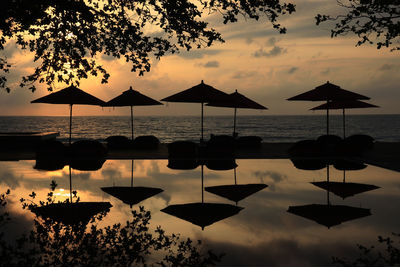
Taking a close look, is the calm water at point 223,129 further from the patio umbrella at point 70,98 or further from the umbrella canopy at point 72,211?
the umbrella canopy at point 72,211

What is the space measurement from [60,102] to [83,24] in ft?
16.9

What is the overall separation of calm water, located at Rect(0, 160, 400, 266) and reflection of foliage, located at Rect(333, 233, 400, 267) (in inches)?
4.9

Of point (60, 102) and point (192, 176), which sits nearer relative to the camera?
point (192, 176)

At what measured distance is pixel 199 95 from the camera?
48.9 ft

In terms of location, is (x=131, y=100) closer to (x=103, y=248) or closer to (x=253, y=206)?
(x=253, y=206)

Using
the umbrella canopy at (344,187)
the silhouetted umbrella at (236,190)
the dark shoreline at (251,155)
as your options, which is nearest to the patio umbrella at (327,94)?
the dark shoreline at (251,155)

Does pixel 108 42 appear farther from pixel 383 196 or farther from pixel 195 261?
pixel 195 261

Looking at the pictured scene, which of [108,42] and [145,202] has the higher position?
[108,42]

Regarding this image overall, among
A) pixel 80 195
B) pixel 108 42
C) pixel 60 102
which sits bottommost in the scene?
pixel 80 195

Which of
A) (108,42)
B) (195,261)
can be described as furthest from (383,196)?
(108,42)

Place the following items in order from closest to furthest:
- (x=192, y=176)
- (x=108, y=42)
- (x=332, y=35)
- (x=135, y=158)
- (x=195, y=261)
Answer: (x=195, y=261) → (x=192, y=176) → (x=108, y=42) → (x=332, y=35) → (x=135, y=158)

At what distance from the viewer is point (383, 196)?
9.50m

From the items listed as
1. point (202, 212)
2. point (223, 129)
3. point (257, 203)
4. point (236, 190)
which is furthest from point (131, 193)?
point (223, 129)

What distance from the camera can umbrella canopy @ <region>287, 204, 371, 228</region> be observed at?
24.2 feet
